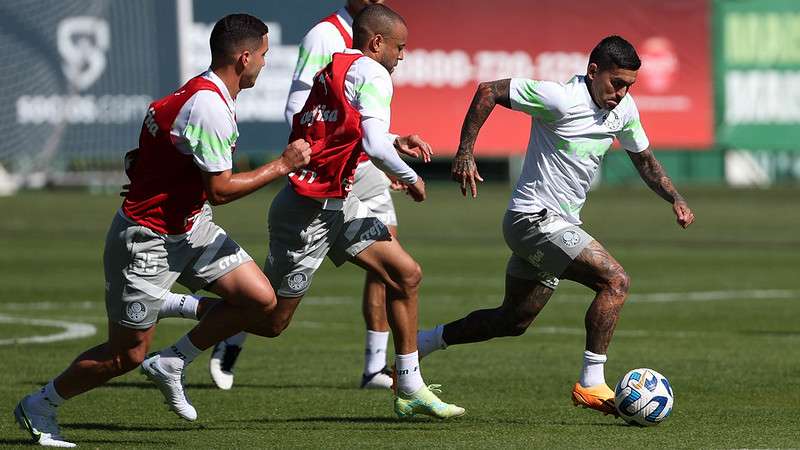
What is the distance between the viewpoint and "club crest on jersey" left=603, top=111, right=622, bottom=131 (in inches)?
401

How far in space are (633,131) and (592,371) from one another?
1.72m

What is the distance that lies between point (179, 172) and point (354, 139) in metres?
1.26

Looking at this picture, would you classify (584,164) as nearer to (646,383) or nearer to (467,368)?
(646,383)

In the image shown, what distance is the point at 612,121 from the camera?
1021cm

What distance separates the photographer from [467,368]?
1254 centimetres

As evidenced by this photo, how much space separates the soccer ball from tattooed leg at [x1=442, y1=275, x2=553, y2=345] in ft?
3.72

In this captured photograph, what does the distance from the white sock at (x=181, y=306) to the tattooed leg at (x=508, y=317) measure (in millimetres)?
1672

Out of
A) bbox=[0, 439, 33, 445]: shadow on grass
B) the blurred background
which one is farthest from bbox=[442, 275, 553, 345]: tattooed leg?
the blurred background

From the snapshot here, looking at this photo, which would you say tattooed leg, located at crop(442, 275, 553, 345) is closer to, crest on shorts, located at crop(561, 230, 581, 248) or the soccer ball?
crest on shorts, located at crop(561, 230, 581, 248)

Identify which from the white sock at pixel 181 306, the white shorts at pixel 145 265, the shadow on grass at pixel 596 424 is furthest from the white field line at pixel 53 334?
the shadow on grass at pixel 596 424

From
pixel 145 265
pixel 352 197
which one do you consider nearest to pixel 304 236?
pixel 352 197

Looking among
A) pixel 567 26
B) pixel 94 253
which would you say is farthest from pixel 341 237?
pixel 567 26

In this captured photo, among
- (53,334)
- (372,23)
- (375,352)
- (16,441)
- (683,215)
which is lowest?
(53,334)

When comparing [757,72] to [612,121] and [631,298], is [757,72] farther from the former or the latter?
[612,121]
